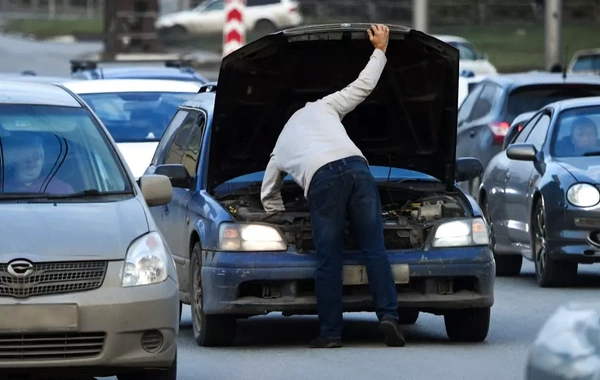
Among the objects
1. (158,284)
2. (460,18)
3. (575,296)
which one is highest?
(158,284)

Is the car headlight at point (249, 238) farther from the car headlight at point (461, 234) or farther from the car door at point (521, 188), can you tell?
the car door at point (521, 188)

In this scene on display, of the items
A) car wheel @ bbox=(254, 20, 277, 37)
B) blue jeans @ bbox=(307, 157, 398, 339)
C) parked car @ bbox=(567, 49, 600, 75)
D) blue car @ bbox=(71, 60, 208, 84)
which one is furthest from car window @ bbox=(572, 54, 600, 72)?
blue jeans @ bbox=(307, 157, 398, 339)

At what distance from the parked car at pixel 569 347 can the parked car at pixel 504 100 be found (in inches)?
520

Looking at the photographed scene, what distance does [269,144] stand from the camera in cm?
1181

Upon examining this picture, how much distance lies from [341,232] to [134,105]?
6548mm

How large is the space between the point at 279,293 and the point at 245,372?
1041 mm

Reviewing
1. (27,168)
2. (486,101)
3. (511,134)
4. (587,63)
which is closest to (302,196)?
(27,168)

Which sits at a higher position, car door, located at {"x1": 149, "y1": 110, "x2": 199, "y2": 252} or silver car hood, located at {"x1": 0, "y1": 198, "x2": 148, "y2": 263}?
silver car hood, located at {"x1": 0, "y1": 198, "x2": 148, "y2": 263}

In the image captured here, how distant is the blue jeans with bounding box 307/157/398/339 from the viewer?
10664mm

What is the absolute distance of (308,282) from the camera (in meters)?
10.9

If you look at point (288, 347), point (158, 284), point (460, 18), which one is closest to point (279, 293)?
point (288, 347)

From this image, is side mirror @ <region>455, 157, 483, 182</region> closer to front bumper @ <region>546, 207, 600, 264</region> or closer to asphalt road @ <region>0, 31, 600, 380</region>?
asphalt road @ <region>0, 31, 600, 380</region>

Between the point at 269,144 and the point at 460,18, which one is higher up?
the point at 269,144

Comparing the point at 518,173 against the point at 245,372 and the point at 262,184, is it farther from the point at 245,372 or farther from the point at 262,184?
the point at 245,372
